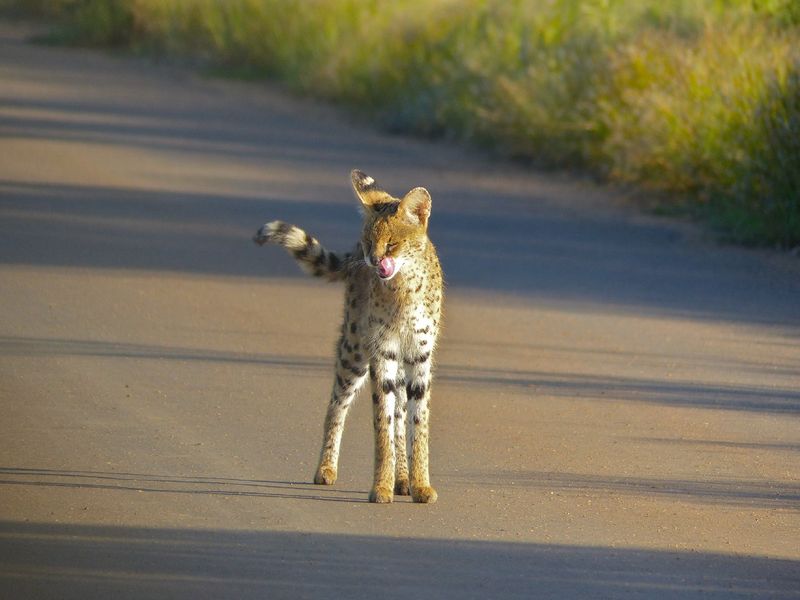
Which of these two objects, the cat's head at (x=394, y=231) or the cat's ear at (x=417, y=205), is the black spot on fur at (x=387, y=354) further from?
the cat's ear at (x=417, y=205)

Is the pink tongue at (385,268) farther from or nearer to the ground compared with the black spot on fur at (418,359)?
farther from the ground

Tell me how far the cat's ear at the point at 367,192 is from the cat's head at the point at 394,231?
15mm

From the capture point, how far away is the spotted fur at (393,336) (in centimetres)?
686

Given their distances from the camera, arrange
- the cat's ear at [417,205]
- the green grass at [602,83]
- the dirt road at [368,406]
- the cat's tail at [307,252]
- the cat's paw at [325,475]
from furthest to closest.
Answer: the green grass at [602,83] → the cat's tail at [307,252] → the cat's paw at [325,475] → the cat's ear at [417,205] → the dirt road at [368,406]

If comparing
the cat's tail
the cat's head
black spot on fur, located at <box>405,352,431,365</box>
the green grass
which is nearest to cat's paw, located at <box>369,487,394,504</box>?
black spot on fur, located at <box>405,352,431,365</box>

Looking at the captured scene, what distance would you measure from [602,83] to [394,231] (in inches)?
489

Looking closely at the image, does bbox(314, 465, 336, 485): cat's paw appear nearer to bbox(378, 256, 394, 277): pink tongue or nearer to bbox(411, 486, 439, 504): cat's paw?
bbox(411, 486, 439, 504): cat's paw

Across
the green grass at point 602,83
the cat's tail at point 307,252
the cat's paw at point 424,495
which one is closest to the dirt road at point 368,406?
the cat's paw at point 424,495

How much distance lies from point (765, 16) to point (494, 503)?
12756 millimetres

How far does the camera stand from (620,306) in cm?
1190

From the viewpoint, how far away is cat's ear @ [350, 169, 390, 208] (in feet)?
23.2

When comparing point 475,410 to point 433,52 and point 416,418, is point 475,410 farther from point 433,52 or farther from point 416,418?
point 433,52

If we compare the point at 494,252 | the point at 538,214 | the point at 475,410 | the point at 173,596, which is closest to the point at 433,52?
the point at 538,214

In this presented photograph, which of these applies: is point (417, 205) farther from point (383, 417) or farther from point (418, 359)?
point (383, 417)
